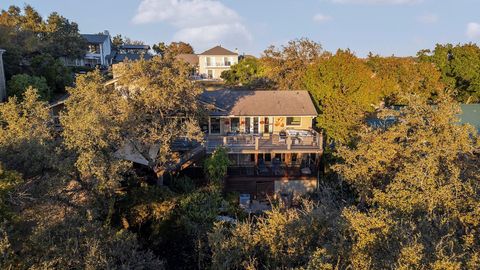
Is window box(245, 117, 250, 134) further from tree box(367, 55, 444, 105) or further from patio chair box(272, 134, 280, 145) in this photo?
tree box(367, 55, 444, 105)

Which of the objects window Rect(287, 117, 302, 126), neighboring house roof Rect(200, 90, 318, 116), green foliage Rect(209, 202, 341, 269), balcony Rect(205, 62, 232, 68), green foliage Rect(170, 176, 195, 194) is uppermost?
balcony Rect(205, 62, 232, 68)

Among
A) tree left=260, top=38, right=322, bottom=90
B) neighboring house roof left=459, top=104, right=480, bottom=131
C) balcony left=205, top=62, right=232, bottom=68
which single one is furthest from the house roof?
neighboring house roof left=459, top=104, right=480, bottom=131

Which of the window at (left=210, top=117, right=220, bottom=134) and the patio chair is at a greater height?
the window at (left=210, top=117, right=220, bottom=134)

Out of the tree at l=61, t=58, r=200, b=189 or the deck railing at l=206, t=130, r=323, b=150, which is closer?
the tree at l=61, t=58, r=200, b=189

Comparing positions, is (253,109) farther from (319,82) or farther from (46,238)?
(46,238)

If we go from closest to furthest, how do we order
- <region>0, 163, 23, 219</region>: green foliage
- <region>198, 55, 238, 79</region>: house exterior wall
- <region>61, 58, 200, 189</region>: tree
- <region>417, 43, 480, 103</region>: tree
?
<region>0, 163, 23, 219</region>: green foliage → <region>61, 58, 200, 189</region>: tree → <region>417, 43, 480, 103</region>: tree → <region>198, 55, 238, 79</region>: house exterior wall

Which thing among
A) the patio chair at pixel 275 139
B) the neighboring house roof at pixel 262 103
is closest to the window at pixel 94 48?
the neighboring house roof at pixel 262 103

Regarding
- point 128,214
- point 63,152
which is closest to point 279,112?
point 128,214
